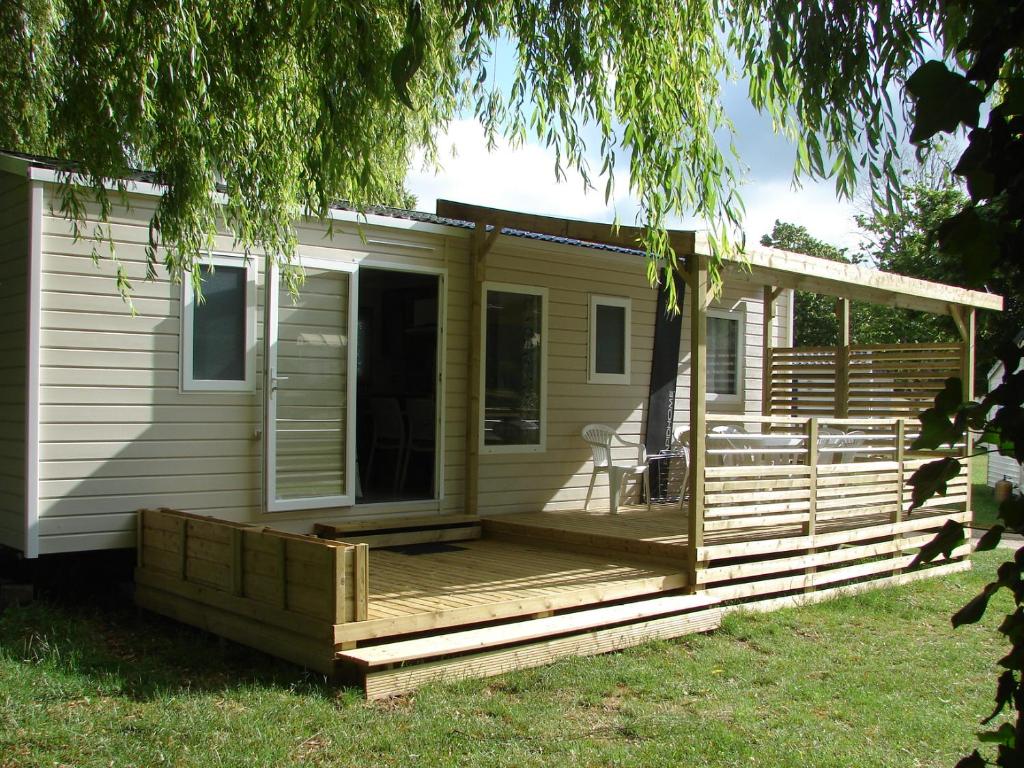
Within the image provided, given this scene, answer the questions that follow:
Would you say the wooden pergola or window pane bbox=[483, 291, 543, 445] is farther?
window pane bbox=[483, 291, 543, 445]

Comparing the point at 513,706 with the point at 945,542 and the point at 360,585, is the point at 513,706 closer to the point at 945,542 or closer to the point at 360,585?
the point at 360,585

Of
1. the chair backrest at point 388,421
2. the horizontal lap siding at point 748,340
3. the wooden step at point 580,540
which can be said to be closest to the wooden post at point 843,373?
the horizontal lap siding at point 748,340

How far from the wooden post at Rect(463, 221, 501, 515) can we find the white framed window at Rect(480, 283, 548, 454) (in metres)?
0.08

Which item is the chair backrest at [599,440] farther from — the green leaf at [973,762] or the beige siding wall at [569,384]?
the green leaf at [973,762]

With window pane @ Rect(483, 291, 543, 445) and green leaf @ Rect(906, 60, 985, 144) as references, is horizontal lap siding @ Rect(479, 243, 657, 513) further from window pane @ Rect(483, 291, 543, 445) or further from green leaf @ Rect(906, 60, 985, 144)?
green leaf @ Rect(906, 60, 985, 144)

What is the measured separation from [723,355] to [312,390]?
4.90m

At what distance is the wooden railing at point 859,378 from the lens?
9586mm

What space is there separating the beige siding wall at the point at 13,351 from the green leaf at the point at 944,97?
634 centimetres

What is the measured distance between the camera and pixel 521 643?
573cm

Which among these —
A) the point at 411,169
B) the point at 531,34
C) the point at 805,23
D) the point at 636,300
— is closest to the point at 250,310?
the point at 411,169

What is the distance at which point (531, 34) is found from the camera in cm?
453

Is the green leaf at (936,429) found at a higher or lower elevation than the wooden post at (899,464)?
higher

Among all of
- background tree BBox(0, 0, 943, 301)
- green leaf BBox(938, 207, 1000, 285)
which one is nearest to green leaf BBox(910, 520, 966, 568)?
green leaf BBox(938, 207, 1000, 285)

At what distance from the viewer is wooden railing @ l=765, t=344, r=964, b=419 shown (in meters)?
9.59
